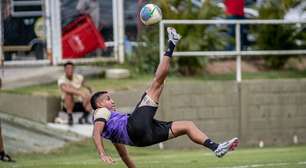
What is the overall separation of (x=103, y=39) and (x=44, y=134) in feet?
14.1

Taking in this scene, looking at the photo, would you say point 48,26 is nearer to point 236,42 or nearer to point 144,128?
point 236,42

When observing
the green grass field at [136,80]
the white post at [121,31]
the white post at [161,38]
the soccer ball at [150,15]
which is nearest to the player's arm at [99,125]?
the soccer ball at [150,15]

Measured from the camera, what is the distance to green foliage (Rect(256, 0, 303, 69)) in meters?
22.8

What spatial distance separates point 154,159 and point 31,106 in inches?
182

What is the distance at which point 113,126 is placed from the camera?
12.2 m

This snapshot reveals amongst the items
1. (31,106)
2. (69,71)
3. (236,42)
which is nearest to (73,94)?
(69,71)

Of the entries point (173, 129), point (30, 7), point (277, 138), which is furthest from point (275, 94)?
point (173, 129)

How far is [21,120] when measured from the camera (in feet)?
66.3

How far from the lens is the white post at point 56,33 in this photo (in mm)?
22377

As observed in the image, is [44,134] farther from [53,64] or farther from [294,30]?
[294,30]

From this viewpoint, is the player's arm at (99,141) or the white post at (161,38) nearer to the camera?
the player's arm at (99,141)

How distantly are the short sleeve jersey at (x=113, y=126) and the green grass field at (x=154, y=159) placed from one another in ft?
7.16

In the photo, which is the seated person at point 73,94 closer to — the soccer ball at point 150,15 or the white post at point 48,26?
the white post at point 48,26

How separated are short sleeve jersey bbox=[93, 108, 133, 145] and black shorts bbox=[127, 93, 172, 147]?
0.21 ft
